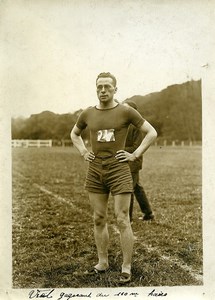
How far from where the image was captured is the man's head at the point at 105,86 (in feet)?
10.5

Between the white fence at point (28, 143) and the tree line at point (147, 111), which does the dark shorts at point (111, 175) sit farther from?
the white fence at point (28, 143)

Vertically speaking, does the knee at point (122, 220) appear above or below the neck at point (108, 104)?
below

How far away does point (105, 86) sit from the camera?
3.21 metres

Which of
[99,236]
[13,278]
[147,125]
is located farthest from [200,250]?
[13,278]

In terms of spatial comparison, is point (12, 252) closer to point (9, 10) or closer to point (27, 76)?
point (27, 76)

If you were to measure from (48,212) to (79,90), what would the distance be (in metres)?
1.62

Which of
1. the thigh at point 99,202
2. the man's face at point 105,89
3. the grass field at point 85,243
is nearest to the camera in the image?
the man's face at point 105,89

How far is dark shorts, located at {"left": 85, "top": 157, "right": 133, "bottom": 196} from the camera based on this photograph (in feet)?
10.7

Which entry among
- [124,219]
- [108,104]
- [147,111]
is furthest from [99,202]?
[147,111]

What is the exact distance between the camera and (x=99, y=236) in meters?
3.45

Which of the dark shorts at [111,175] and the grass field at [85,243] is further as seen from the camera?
the grass field at [85,243]

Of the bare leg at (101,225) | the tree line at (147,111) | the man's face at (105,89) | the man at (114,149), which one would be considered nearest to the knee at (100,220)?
the bare leg at (101,225)

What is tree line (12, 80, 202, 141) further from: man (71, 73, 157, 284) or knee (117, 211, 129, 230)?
knee (117, 211, 129, 230)

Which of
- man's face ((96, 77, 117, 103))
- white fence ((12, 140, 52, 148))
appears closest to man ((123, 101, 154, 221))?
man's face ((96, 77, 117, 103))
